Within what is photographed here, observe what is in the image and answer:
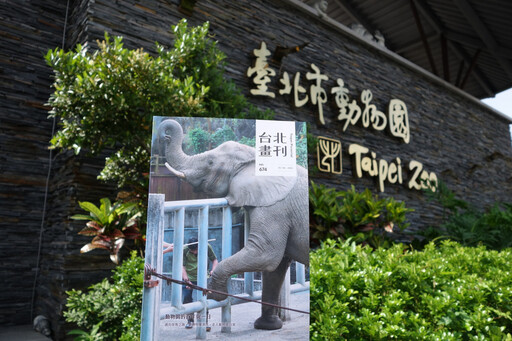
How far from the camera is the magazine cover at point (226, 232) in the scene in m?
1.40

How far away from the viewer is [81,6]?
3.90 meters

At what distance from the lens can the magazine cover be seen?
1396 mm

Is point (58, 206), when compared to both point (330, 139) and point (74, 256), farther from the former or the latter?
point (330, 139)

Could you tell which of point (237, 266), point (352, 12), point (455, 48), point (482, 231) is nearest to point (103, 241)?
point (237, 266)

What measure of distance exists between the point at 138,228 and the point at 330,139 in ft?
12.4

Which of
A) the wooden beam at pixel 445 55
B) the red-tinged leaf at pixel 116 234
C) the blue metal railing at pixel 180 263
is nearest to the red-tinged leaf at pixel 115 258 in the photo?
the red-tinged leaf at pixel 116 234

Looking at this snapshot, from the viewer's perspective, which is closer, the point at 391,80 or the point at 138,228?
the point at 138,228

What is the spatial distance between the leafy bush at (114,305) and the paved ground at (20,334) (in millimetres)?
772

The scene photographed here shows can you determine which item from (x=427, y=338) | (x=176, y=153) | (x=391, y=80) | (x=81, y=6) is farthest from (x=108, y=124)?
(x=391, y=80)

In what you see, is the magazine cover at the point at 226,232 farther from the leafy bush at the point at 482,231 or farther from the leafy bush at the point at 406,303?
the leafy bush at the point at 482,231

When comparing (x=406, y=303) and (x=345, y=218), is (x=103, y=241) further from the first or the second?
(x=345, y=218)

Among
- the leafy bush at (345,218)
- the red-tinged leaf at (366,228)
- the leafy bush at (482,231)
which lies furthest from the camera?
the leafy bush at (482,231)

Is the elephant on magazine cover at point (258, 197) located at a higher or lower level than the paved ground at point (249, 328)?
higher

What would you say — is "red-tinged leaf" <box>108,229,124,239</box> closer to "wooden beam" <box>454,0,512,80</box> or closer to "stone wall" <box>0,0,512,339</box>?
"stone wall" <box>0,0,512,339</box>
